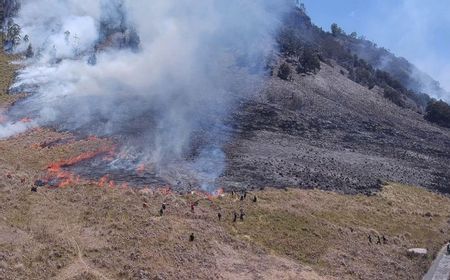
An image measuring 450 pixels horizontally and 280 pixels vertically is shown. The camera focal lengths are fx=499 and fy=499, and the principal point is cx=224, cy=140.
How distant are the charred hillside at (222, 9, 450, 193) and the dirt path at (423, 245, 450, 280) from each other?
15650mm

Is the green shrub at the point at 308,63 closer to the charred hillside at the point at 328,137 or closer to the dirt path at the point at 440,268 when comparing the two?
the charred hillside at the point at 328,137

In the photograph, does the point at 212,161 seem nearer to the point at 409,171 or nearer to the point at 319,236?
the point at 319,236

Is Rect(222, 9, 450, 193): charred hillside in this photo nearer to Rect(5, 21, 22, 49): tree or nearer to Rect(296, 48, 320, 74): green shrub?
Rect(296, 48, 320, 74): green shrub

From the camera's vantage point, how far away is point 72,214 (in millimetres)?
42094

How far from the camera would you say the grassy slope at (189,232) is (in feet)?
117

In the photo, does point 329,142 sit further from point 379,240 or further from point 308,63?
point 308,63

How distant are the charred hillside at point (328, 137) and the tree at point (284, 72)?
0.25m

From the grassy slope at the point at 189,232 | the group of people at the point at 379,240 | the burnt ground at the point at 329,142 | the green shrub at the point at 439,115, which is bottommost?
the grassy slope at the point at 189,232

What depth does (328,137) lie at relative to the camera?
77.4 meters

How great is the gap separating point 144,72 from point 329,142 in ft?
121

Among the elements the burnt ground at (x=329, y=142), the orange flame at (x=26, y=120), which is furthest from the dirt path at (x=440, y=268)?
the orange flame at (x=26, y=120)

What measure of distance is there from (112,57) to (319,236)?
231 feet

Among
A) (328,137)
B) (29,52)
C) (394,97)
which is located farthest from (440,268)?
(29,52)

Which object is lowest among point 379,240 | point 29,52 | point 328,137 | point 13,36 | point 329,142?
point 379,240
